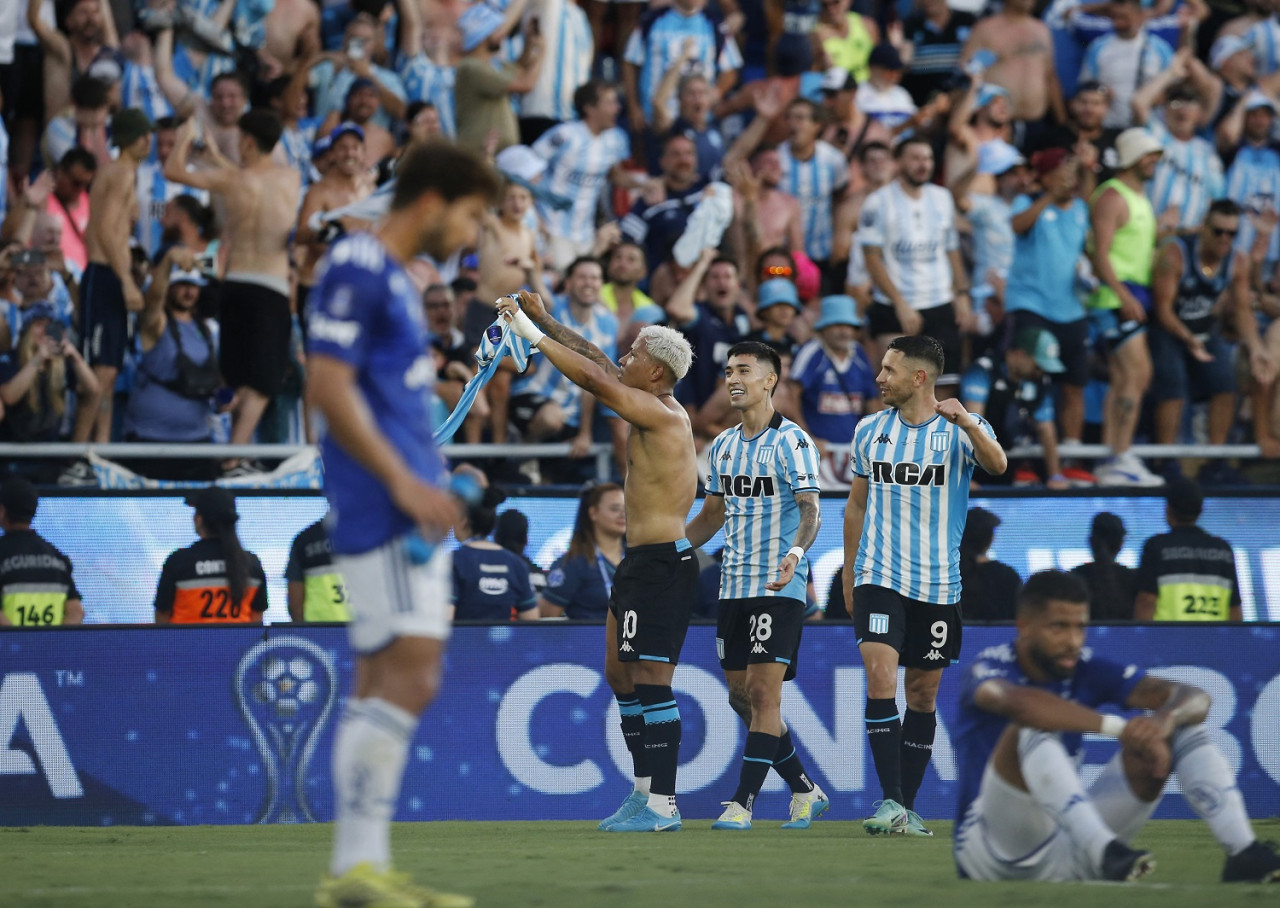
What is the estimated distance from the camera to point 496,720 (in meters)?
10.6

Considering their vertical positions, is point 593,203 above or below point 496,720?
above

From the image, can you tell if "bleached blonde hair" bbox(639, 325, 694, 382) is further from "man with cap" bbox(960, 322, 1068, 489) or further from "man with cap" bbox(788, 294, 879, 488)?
"man with cap" bbox(960, 322, 1068, 489)

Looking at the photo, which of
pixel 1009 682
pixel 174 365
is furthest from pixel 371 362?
pixel 174 365

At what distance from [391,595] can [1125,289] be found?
10.7 metres

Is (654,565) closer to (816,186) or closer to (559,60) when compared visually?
(816,186)

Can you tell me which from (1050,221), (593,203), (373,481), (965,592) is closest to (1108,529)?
(965,592)

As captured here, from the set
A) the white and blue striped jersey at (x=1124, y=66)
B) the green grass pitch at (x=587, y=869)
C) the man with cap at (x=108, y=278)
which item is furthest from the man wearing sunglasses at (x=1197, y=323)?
the man with cap at (x=108, y=278)

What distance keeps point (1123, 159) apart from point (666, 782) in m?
8.38

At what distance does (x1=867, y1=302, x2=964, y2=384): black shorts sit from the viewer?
14727 millimetres

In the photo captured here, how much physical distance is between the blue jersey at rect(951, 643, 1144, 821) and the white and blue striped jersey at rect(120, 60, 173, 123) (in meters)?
11.2

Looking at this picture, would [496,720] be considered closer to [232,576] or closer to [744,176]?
[232,576]

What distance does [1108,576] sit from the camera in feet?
39.4

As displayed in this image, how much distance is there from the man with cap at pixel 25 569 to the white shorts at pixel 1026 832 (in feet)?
23.0

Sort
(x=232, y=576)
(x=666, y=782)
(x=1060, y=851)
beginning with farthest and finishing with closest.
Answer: (x=232, y=576) < (x=666, y=782) < (x=1060, y=851)
